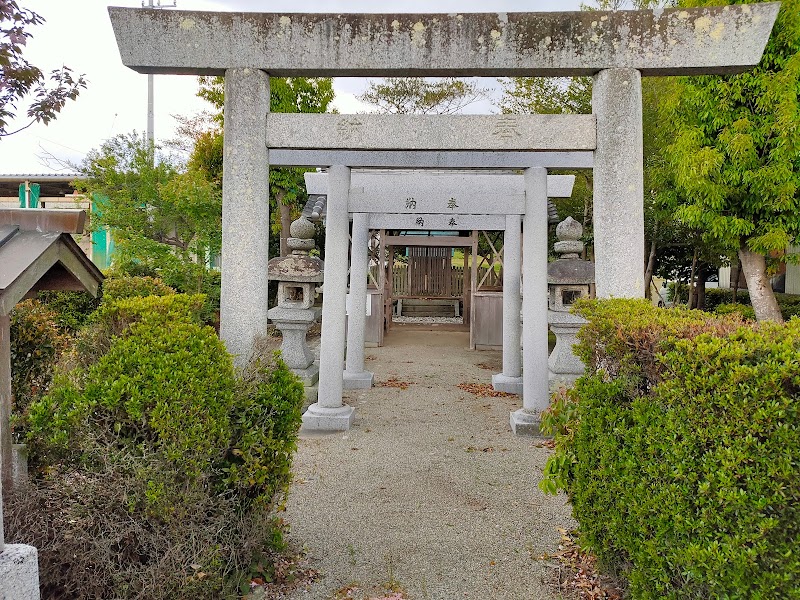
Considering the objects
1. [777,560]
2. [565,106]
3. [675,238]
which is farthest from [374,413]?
[565,106]

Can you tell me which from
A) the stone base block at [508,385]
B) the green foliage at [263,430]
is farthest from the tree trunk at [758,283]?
the green foliage at [263,430]

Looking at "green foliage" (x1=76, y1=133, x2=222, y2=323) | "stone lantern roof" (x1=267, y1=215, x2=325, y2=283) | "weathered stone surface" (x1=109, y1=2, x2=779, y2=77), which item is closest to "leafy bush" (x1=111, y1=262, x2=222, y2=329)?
"green foliage" (x1=76, y1=133, x2=222, y2=323)

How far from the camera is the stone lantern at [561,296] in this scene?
805 centimetres

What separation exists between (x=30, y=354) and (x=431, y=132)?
3.31 metres

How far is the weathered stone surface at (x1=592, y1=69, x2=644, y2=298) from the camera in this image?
14.7 ft

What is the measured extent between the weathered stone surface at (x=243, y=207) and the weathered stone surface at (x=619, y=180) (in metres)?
2.80

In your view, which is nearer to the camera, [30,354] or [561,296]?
[30,354]

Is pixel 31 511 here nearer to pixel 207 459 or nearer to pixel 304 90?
pixel 207 459

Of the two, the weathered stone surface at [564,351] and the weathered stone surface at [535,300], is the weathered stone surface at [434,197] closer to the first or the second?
the weathered stone surface at [535,300]

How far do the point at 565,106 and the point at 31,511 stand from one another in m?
16.3

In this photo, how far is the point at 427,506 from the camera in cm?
436

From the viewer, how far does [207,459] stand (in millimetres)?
2566

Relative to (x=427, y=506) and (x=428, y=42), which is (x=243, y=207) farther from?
(x=427, y=506)

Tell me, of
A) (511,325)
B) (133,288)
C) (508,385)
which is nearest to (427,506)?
(133,288)
